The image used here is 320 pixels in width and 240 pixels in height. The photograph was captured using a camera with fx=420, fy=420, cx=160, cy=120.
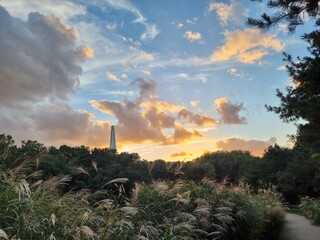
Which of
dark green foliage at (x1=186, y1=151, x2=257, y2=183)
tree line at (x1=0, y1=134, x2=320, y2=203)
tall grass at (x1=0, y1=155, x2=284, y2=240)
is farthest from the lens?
dark green foliage at (x1=186, y1=151, x2=257, y2=183)

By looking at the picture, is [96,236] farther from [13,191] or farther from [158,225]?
[158,225]

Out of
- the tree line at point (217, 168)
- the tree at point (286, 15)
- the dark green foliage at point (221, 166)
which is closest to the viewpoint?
the tree at point (286, 15)

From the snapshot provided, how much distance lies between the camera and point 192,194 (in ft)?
29.6

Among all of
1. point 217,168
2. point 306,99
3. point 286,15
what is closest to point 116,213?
point 286,15

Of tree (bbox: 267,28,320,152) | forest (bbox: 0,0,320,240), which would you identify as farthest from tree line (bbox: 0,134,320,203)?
forest (bbox: 0,0,320,240)

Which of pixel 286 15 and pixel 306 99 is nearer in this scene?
pixel 286 15

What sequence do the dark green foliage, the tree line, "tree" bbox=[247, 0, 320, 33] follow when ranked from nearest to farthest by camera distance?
"tree" bbox=[247, 0, 320, 33], the tree line, the dark green foliage

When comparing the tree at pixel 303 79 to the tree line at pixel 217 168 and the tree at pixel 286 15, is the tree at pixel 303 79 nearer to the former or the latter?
the tree at pixel 286 15

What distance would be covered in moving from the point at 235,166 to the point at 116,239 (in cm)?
8898

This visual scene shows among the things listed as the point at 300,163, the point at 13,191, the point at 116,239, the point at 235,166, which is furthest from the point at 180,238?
the point at 235,166

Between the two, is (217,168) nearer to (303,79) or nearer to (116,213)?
(303,79)

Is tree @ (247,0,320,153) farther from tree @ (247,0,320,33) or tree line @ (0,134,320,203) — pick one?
tree line @ (0,134,320,203)

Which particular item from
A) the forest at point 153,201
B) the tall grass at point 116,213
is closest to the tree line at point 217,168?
the forest at point 153,201

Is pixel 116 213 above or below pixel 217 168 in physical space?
below
